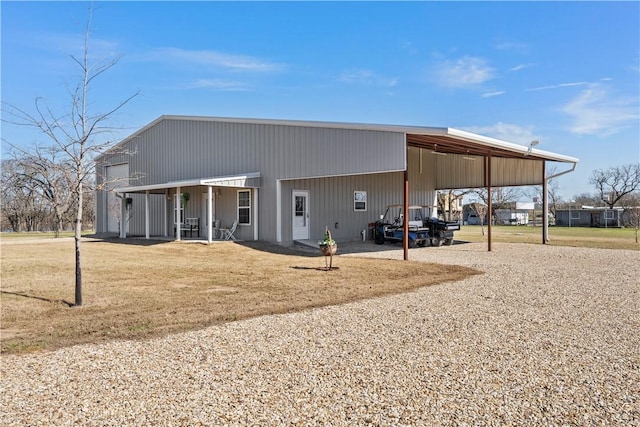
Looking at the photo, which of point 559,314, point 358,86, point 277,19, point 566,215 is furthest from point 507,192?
point 559,314

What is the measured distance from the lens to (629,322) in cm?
604

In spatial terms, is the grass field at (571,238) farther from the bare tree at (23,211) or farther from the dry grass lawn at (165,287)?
the bare tree at (23,211)

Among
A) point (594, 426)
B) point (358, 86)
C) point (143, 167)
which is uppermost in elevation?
point (358, 86)

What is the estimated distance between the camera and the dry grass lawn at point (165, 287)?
19.1 feet

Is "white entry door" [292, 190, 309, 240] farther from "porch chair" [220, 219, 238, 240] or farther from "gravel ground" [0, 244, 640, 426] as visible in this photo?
"gravel ground" [0, 244, 640, 426]

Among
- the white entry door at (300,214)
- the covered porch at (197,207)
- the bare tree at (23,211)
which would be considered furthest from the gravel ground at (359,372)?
the bare tree at (23,211)

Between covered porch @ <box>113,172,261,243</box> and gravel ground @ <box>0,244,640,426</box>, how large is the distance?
10.7 m

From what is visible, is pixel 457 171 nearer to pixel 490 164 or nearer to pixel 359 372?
pixel 490 164

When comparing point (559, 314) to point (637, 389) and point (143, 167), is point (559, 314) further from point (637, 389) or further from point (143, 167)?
point (143, 167)

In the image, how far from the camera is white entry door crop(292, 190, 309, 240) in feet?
56.1

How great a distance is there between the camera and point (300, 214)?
1733cm

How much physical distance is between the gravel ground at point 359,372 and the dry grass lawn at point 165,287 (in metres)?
0.68

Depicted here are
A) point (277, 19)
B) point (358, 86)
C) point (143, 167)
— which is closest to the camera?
point (277, 19)

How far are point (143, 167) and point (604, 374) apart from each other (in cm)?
2148
